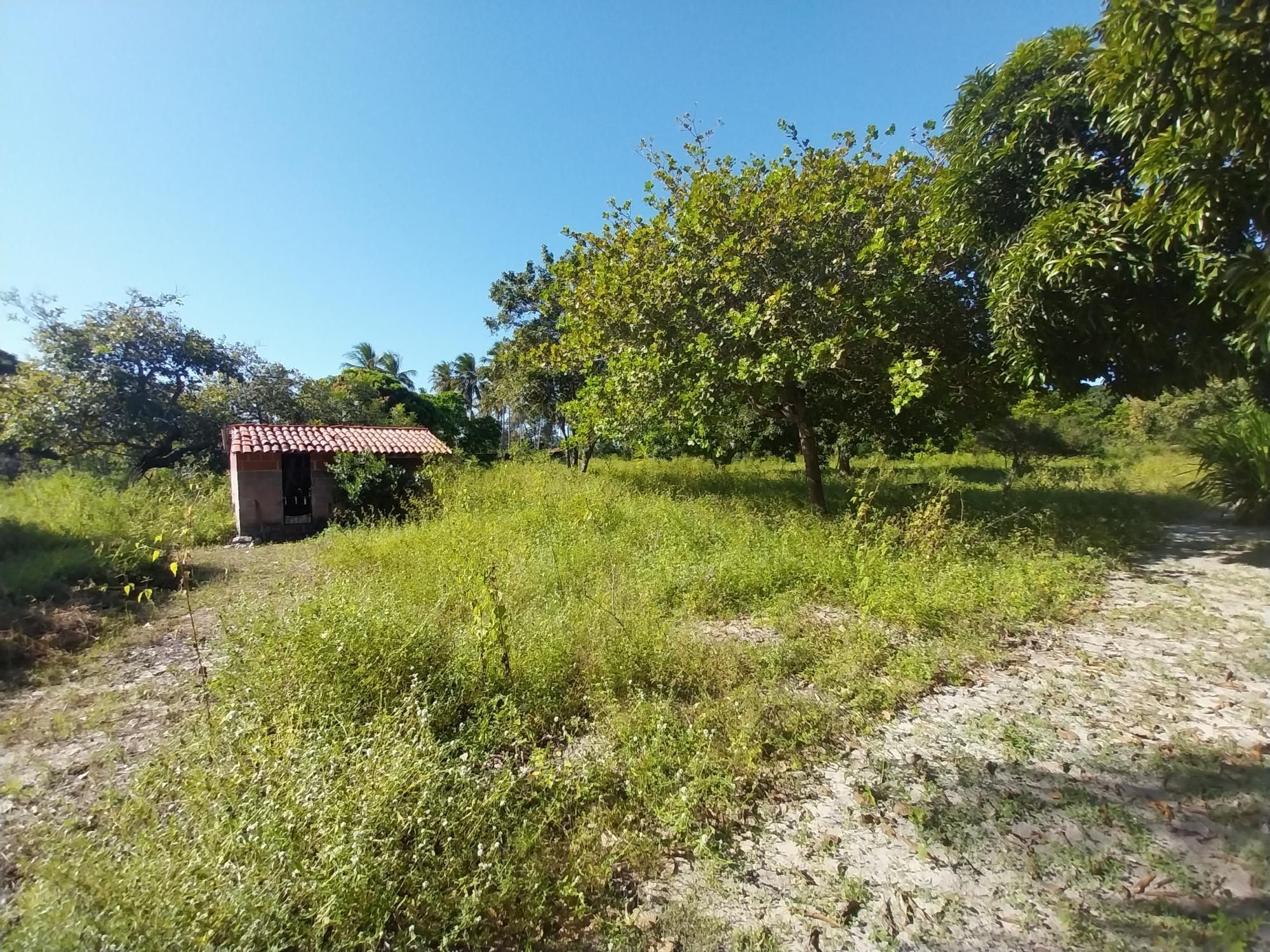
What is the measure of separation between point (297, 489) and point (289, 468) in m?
0.52

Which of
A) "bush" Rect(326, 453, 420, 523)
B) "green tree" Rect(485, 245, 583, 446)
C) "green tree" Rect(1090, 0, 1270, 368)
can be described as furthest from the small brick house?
"green tree" Rect(1090, 0, 1270, 368)

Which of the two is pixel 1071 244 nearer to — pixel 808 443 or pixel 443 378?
pixel 808 443

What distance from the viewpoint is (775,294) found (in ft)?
23.5

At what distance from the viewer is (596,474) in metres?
12.3

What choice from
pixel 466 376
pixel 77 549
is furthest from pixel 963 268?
pixel 466 376

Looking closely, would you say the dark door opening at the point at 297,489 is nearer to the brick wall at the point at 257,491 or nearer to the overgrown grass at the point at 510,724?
the brick wall at the point at 257,491

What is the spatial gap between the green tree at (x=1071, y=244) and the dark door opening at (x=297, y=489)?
45.3 ft

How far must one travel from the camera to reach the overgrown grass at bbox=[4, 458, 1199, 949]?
1.99 m

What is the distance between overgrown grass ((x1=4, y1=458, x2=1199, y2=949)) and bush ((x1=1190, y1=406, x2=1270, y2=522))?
164 inches

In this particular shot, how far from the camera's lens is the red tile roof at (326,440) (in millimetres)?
12828

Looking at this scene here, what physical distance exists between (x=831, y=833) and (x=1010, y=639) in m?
2.89

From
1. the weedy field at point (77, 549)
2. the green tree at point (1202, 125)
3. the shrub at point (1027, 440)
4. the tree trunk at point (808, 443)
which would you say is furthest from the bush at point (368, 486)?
the shrub at point (1027, 440)

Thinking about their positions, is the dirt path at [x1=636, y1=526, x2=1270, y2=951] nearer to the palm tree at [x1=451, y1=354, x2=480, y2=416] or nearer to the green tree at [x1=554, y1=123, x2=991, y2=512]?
the green tree at [x1=554, y1=123, x2=991, y2=512]

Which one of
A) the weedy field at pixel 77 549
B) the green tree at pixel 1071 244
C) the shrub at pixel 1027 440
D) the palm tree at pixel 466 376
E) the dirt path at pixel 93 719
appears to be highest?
the palm tree at pixel 466 376
